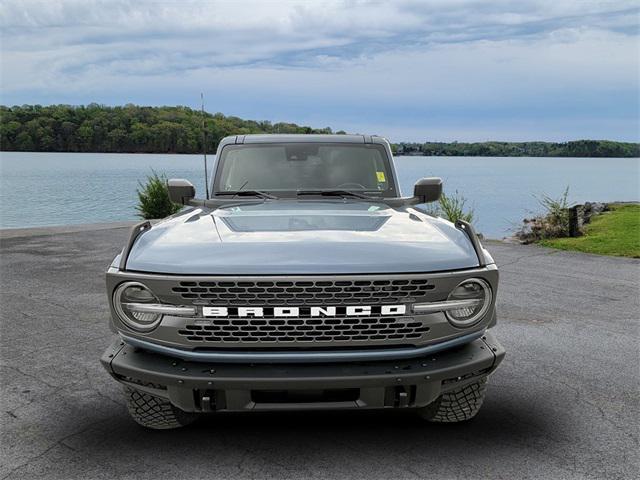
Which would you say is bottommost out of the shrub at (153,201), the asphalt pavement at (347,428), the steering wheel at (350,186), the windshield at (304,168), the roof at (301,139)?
the shrub at (153,201)

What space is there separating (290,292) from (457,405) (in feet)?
4.49

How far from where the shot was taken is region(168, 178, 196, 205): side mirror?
16.4ft

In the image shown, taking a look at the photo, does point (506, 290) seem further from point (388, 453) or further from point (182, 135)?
point (182, 135)

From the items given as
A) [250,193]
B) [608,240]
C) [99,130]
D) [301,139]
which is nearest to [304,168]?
[301,139]

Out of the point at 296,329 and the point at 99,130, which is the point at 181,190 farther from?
the point at 99,130

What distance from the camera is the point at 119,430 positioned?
3.90 metres

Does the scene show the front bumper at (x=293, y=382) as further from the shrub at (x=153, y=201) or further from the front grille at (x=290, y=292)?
the shrub at (x=153, y=201)

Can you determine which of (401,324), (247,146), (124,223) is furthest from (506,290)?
(124,223)

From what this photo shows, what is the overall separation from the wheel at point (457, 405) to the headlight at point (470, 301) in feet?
1.76

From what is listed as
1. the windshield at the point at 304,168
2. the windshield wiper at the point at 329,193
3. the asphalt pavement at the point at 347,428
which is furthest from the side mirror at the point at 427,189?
the asphalt pavement at the point at 347,428

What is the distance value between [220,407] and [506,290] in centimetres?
597

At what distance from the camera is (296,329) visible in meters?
3.15

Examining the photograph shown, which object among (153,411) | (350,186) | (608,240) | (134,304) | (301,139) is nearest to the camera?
(134,304)

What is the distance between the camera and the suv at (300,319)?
10.2 ft
